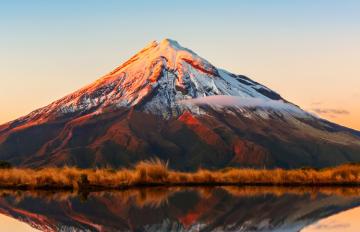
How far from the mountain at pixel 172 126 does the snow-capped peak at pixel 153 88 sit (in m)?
0.26

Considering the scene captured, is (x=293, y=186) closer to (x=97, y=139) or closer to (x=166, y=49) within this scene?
(x=97, y=139)

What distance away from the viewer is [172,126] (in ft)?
540

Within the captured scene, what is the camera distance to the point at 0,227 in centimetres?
1477

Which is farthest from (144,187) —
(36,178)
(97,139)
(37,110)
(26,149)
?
(37,110)

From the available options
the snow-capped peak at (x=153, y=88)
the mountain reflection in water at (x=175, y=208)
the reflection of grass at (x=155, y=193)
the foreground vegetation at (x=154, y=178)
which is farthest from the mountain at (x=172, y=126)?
the mountain reflection in water at (x=175, y=208)

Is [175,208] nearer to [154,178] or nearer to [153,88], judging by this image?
[154,178]

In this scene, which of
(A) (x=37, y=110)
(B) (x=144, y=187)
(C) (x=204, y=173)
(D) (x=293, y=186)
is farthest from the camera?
(A) (x=37, y=110)

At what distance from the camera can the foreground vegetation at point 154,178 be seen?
90.0 ft

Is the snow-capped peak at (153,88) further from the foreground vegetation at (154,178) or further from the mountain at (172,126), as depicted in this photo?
the foreground vegetation at (154,178)

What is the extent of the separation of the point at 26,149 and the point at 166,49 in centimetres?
5323

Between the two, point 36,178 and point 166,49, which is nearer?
point 36,178

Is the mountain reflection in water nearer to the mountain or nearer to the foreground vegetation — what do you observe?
the foreground vegetation

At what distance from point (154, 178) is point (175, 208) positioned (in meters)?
10.6

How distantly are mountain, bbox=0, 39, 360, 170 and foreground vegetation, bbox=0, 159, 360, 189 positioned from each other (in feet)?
335
